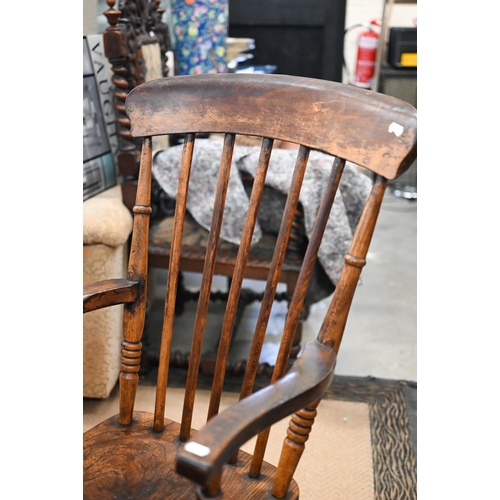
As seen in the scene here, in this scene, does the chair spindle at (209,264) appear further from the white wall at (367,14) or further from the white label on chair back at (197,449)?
the white wall at (367,14)

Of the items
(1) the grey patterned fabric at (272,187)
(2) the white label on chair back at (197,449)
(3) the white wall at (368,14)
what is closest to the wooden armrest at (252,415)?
(2) the white label on chair back at (197,449)

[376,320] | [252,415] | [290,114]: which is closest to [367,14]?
[376,320]

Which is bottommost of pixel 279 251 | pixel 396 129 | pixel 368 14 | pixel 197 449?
pixel 197 449

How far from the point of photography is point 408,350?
227cm

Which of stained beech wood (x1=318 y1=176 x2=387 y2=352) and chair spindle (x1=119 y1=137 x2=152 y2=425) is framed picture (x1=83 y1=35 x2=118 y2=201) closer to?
chair spindle (x1=119 y1=137 x2=152 y2=425)

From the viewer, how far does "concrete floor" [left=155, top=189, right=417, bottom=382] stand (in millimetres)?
2180

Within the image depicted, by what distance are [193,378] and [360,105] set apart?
50 centimetres

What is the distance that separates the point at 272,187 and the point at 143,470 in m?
0.98

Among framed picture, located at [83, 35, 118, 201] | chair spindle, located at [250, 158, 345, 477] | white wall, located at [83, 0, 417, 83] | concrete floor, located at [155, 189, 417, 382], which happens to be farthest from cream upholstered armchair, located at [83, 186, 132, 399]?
white wall, located at [83, 0, 417, 83]

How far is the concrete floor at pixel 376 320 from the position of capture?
2180mm

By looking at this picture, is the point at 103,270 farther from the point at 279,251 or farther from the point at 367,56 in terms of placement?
the point at 367,56

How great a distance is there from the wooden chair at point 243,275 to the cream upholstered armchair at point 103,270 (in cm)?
62

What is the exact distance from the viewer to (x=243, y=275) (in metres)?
0.97
